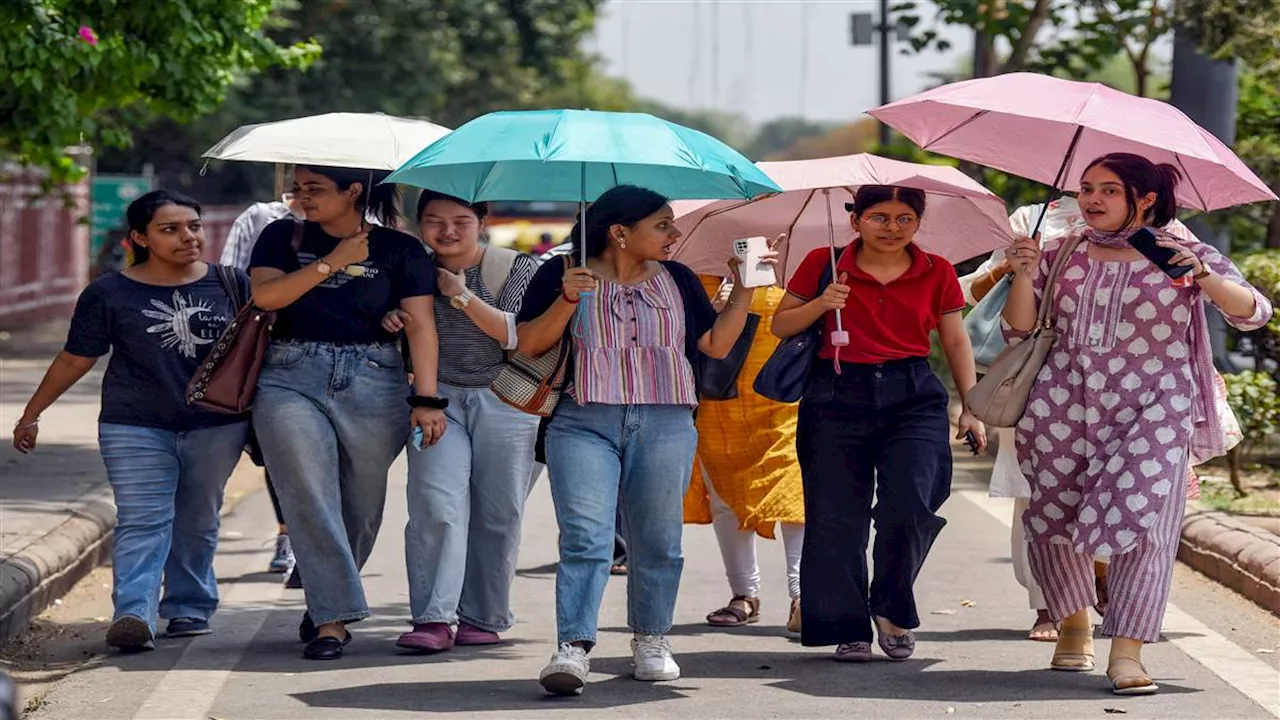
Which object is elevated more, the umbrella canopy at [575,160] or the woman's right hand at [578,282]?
the umbrella canopy at [575,160]

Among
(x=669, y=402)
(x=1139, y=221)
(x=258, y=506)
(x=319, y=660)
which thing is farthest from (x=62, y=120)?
(x=1139, y=221)

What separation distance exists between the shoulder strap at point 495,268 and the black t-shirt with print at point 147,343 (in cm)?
100

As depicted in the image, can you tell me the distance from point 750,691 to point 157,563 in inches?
89.8

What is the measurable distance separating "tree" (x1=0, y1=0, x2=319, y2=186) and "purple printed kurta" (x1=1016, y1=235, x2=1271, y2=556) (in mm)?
6003

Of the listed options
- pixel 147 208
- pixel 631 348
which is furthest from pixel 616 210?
pixel 147 208

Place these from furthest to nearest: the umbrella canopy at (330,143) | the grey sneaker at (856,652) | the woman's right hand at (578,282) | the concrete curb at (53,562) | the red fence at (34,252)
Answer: the red fence at (34,252) → the concrete curb at (53,562) → the grey sneaker at (856,652) → the umbrella canopy at (330,143) → the woman's right hand at (578,282)

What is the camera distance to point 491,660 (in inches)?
292

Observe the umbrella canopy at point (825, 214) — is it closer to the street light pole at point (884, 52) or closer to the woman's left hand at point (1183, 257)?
the woman's left hand at point (1183, 257)

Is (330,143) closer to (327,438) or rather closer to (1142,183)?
(327,438)

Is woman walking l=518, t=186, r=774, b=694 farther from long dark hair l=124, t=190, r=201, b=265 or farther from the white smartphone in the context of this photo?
long dark hair l=124, t=190, r=201, b=265

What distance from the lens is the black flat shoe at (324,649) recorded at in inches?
291

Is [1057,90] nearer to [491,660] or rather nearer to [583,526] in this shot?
[583,526]

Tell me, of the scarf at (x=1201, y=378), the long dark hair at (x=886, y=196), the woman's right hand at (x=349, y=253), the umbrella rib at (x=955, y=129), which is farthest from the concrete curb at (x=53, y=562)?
the scarf at (x=1201, y=378)

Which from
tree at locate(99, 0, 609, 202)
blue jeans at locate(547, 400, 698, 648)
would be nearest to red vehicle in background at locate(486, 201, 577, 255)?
tree at locate(99, 0, 609, 202)
